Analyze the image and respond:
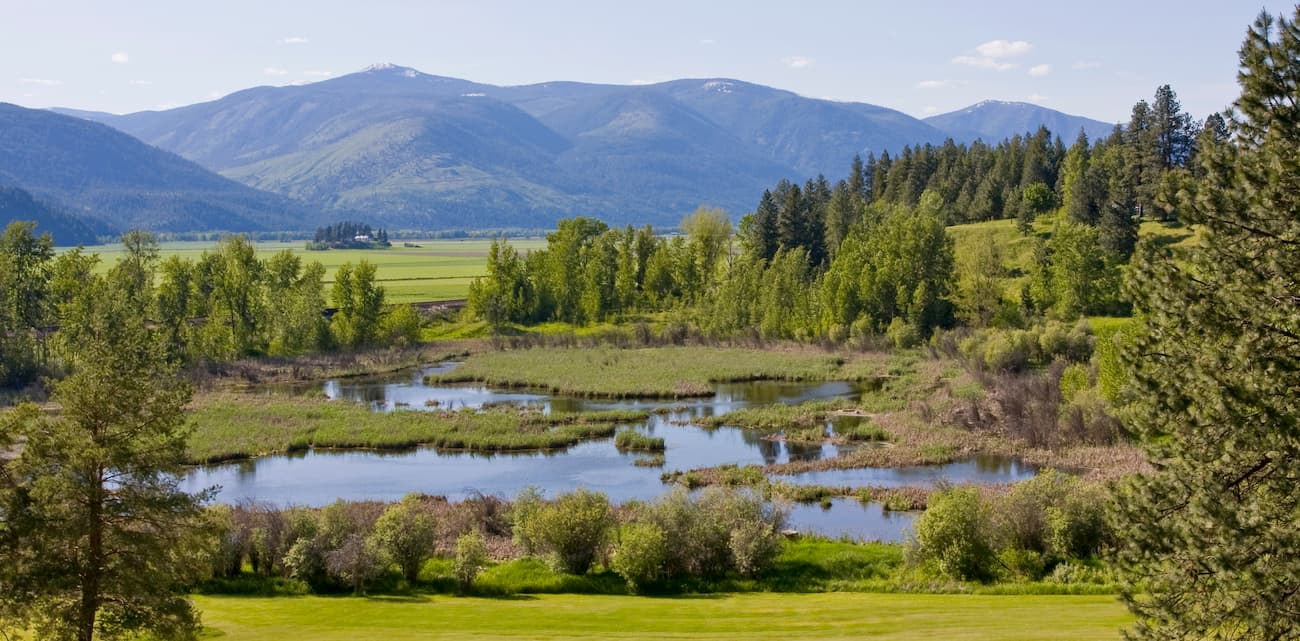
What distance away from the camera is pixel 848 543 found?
3672 centimetres

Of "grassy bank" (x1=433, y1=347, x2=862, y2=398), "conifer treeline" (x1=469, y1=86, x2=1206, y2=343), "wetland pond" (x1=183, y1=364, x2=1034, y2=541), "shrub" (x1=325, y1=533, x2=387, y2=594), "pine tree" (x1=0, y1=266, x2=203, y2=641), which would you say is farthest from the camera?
"conifer treeline" (x1=469, y1=86, x2=1206, y2=343)

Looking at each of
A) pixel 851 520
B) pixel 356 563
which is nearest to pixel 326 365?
pixel 851 520

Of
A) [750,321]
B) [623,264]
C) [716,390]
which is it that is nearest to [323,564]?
[716,390]

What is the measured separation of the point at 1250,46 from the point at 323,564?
1063 inches

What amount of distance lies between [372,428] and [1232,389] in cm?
5068

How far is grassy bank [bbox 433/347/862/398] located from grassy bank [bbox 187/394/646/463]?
31.9 ft

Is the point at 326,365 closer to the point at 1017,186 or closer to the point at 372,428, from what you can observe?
the point at 372,428

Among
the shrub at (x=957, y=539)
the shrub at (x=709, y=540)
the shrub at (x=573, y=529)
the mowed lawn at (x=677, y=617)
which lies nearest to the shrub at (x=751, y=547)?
the shrub at (x=709, y=540)

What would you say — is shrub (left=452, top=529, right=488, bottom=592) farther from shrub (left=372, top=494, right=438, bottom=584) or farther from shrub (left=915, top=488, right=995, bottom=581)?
shrub (left=915, top=488, right=995, bottom=581)

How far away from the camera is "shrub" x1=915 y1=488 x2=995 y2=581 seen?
32250mm

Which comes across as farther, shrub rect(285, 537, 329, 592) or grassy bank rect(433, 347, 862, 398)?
grassy bank rect(433, 347, 862, 398)

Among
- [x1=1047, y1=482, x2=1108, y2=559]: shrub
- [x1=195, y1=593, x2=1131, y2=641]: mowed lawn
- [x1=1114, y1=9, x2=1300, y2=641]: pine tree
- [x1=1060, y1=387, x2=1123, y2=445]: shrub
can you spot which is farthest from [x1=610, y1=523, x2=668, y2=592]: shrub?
[x1=1060, y1=387, x2=1123, y2=445]: shrub

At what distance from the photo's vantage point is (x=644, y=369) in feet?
274

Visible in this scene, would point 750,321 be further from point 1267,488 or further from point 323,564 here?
point 1267,488
